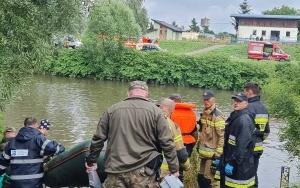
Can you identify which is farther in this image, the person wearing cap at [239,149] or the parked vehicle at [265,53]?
the parked vehicle at [265,53]

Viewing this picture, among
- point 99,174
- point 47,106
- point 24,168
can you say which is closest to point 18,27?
point 24,168

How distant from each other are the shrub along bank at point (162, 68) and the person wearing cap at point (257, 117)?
84.6ft

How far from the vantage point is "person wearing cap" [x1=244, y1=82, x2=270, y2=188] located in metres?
6.30

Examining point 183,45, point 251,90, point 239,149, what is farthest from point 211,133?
point 183,45

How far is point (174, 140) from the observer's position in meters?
5.14

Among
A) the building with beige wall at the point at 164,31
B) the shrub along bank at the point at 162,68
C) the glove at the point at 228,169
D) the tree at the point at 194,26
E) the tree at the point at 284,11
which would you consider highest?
the tree at the point at 284,11

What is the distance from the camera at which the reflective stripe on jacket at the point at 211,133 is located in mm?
6475

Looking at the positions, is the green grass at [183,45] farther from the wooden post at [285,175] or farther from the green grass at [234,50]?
the wooden post at [285,175]

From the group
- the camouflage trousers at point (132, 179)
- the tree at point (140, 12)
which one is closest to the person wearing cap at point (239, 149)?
the camouflage trousers at point (132, 179)

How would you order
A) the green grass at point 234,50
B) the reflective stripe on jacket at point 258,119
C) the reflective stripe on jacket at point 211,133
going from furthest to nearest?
the green grass at point 234,50 < the reflective stripe on jacket at point 211,133 < the reflective stripe on jacket at point 258,119

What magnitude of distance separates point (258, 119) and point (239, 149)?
3.46ft

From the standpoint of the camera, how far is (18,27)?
22.4ft

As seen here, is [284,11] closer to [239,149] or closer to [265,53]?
[265,53]

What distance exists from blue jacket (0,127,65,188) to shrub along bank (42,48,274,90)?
27124 mm
